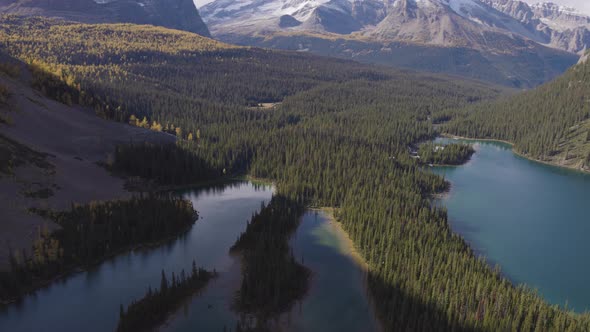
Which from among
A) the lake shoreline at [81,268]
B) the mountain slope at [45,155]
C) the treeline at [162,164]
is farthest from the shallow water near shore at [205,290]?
the treeline at [162,164]

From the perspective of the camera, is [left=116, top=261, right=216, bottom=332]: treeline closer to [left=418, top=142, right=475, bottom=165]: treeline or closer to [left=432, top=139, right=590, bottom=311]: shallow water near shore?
[left=432, top=139, right=590, bottom=311]: shallow water near shore

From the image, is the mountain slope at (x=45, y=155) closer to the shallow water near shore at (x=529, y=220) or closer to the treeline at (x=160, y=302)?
the treeline at (x=160, y=302)

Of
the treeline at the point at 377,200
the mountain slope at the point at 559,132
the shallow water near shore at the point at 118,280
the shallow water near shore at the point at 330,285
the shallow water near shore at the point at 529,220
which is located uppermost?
the mountain slope at the point at 559,132

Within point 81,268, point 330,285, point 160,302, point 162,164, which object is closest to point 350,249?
point 330,285

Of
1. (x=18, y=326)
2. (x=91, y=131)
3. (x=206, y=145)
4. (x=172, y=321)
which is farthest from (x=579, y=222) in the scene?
(x=91, y=131)

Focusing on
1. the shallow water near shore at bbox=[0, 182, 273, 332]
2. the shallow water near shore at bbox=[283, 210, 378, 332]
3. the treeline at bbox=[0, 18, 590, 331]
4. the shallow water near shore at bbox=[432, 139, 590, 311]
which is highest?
the treeline at bbox=[0, 18, 590, 331]

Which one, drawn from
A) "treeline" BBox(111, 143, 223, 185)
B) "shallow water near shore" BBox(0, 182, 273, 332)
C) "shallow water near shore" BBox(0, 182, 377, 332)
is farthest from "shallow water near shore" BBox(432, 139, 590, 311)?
"treeline" BBox(111, 143, 223, 185)

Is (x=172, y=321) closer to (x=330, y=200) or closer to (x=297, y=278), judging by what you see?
(x=297, y=278)
